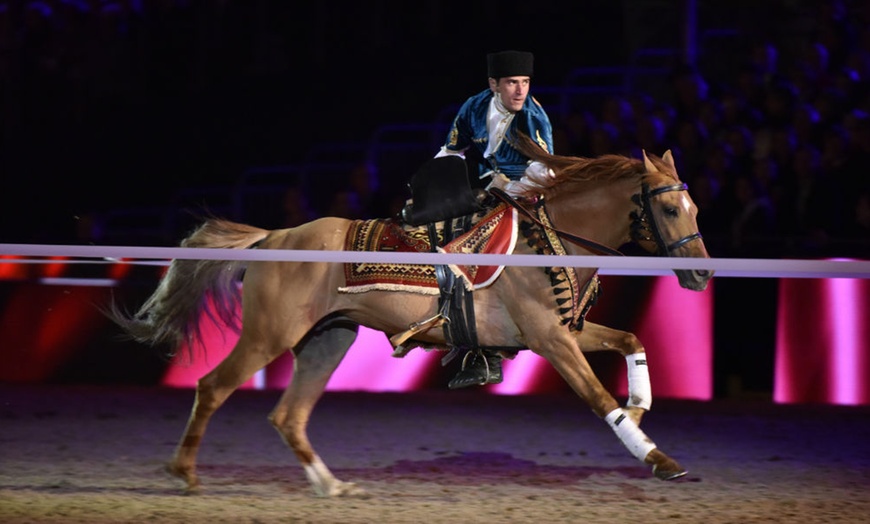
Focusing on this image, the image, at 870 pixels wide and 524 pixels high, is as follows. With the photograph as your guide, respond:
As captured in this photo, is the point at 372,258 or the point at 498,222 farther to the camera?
the point at 498,222

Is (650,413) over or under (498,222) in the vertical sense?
under

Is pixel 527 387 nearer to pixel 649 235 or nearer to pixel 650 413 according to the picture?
pixel 650 413

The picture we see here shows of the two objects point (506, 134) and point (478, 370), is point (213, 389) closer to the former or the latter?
point (478, 370)

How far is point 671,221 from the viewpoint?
564 centimetres

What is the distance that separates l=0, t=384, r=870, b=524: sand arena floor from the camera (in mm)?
5523

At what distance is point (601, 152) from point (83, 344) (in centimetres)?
375

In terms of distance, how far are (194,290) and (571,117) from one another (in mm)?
4126

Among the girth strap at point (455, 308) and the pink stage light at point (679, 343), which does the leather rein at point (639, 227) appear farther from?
the pink stage light at point (679, 343)

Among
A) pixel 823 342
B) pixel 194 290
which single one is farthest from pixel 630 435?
pixel 823 342

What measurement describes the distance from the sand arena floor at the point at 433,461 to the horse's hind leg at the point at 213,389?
131mm

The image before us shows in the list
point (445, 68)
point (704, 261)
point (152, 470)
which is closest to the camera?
point (704, 261)

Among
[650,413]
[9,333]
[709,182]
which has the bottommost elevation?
[650,413]

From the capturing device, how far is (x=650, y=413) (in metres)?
8.05

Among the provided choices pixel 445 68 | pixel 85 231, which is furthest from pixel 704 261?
pixel 445 68
